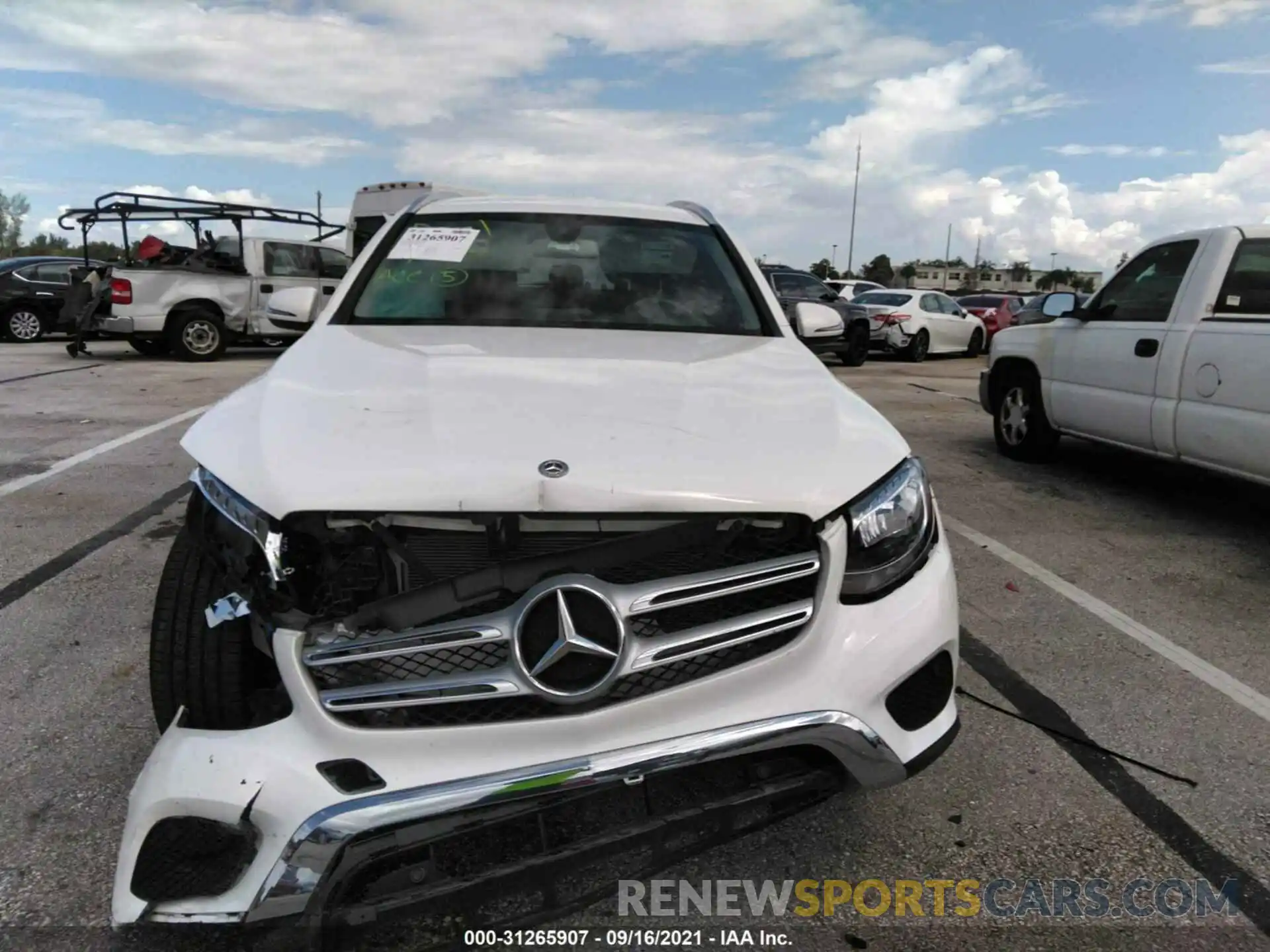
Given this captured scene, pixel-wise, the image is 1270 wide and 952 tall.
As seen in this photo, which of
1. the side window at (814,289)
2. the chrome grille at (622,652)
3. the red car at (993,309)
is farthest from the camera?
the red car at (993,309)

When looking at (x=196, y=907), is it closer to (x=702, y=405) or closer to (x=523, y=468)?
(x=523, y=468)

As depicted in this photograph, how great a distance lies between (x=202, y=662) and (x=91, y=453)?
591 cm

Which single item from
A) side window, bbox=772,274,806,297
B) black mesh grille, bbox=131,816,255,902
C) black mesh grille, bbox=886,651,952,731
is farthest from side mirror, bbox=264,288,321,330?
side window, bbox=772,274,806,297

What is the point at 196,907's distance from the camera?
168 centimetres

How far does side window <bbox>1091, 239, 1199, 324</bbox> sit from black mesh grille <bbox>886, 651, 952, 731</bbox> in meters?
4.37

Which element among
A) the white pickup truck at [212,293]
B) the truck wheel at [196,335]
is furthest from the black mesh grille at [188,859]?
the truck wheel at [196,335]

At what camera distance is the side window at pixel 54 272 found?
16.2 meters

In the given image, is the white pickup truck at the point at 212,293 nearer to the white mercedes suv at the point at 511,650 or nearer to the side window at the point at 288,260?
the side window at the point at 288,260

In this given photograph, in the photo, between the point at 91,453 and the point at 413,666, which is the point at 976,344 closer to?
the point at 91,453

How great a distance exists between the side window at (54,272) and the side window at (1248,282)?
56.3ft

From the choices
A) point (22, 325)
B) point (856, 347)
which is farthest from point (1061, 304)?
point (22, 325)

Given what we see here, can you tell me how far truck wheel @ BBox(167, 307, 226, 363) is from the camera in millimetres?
13477

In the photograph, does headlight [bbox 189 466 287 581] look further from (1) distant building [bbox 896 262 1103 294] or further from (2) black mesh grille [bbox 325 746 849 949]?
(1) distant building [bbox 896 262 1103 294]

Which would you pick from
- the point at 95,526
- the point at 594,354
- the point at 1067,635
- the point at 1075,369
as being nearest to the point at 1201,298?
the point at 1075,369
